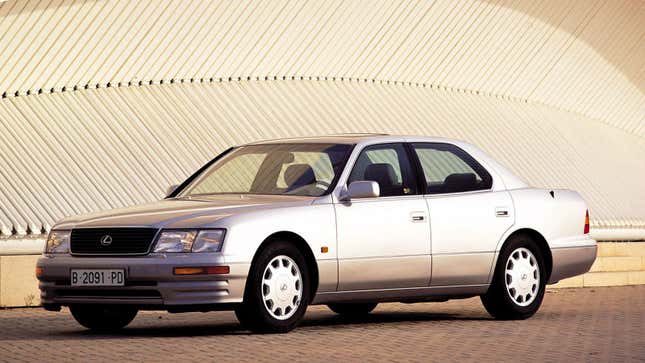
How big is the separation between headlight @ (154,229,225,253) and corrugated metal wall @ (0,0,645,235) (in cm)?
530

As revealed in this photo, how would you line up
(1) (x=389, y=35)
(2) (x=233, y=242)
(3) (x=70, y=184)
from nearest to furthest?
(2) (x=233, y=242) < (3) (x=70, y=184) < (1) (x=389, y=35)

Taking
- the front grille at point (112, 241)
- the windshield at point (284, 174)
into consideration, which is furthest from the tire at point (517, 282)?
the front grille at point (112, 241)

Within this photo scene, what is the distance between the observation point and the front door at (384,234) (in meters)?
12.0

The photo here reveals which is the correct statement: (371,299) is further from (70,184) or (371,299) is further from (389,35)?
(389,35)

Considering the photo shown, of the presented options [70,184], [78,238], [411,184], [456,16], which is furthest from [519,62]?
[78,238]

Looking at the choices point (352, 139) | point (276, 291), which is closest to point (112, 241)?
point (276, 291)

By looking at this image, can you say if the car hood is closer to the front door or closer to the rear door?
the front door

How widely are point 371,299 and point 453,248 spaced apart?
0.94 meters

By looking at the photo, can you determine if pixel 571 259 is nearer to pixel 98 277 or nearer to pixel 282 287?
pixel 282 287

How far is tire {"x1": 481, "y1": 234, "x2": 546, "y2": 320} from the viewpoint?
13.1m

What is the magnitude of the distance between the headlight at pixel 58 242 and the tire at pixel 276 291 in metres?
1.39

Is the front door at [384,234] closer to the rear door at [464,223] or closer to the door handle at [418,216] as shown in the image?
the door handle at [418,216]

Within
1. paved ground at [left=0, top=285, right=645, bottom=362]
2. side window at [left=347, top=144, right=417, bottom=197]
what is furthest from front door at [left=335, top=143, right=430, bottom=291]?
Result: paved ground at [left=0, top=285, right=645, bottom=362]

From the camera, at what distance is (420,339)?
37.2 feet
